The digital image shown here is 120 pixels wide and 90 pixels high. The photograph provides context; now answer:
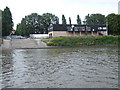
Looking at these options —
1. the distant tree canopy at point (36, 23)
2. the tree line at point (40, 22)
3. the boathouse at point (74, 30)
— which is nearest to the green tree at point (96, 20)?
the tree line at point (40, 22)

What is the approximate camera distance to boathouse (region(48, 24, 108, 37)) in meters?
63.8

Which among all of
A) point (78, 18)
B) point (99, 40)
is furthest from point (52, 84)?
point (78, 18)

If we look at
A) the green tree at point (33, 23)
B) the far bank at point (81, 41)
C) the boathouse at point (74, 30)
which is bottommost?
the far bank at point (81, 41)

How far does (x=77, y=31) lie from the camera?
216 ft

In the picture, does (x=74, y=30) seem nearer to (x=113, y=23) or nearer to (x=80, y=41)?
(x=113, y=23)

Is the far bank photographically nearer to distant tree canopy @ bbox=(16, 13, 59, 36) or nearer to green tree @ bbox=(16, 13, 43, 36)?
green tree @ bbox=(16, 13, 43, 36)

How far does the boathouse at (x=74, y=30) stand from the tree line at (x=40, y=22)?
152 inches

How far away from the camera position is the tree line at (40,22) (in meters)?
62.3

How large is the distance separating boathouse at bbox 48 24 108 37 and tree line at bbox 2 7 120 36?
386 centimetres

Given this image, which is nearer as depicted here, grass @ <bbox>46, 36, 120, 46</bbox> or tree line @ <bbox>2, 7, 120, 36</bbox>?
grass @ <bbox>46, 36, 120, 46</bbox>

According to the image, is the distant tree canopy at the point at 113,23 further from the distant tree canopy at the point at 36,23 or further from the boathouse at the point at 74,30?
the distant tree canopy at the point at 36,23

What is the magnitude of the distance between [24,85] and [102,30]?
62.4m

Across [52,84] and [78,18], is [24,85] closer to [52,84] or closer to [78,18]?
[52,84]

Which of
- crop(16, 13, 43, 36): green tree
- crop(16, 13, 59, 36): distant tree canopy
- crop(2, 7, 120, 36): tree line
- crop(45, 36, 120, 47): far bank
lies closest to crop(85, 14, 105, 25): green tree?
crop(2, 7, 120, 36): tree line
